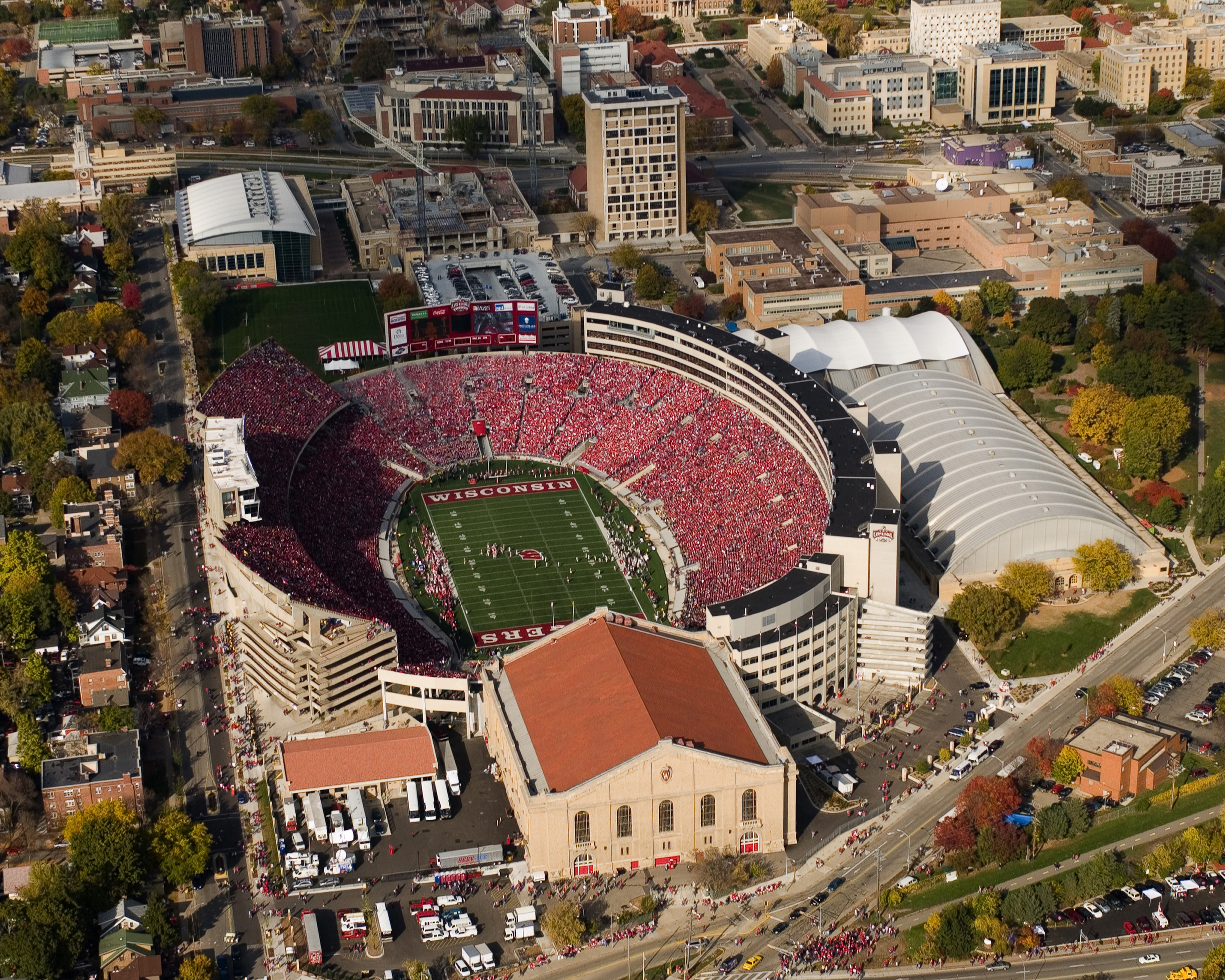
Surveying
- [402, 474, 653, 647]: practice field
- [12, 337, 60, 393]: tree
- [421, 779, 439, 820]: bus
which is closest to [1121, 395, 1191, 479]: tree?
[402, 474, 653, 647]: practice field

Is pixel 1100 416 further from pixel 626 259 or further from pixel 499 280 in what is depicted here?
pixel 499 280

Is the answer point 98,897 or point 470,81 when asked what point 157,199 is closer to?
point 470,81

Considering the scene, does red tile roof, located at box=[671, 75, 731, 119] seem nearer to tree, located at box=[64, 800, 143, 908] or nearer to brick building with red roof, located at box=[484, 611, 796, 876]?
brick building with red roof, located at box=[484, 611, 796, 876]

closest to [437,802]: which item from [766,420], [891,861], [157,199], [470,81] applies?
[891,861]

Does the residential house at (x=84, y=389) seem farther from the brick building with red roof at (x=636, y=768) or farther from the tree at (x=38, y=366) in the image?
the brick building with red roof at (x=636, y=768)

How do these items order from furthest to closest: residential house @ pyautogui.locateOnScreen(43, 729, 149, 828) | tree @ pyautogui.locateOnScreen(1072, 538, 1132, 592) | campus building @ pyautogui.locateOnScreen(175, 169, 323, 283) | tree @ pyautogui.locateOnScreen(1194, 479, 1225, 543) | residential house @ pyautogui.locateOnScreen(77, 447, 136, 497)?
1. campus building @ pyautogui.locateOnScreen(175, 169, 323, 283)
2. residential house @ pyautogui.locateOnScreen(77, 447, 136, 497)
3. tree @ pyautogui.locateOnScreen(1194, 479, 1225, 543)
4. tree @ pyautogui.locateOnScreen(1072, 538, 1132, 592)
5. residential house @ pyautogui.locateOnScreen(43, 729, 149, 828)

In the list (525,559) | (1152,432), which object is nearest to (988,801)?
(525,559)

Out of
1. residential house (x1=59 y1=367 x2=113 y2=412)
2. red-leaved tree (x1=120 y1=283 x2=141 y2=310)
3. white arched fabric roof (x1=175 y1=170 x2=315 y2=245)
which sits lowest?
residential house (x1=59 y1=367 x2=113 y2=412)
